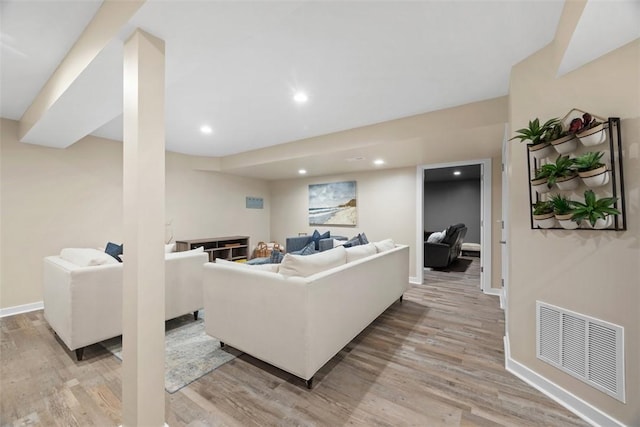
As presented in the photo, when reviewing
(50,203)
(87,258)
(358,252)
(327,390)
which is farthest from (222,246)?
(327,390)

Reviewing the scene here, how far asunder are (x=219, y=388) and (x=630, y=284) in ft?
8.44

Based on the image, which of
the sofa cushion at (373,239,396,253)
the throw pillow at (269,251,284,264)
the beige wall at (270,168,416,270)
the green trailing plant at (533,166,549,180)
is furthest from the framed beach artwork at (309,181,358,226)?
the green trailing plant at (533,166,549,180)

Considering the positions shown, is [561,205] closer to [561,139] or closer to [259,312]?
[561,139]

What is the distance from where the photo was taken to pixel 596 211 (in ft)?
4.58

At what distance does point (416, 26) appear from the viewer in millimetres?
1646

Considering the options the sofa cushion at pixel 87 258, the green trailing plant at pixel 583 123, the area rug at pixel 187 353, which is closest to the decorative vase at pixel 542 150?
the green trailing plant at pixel 583 123

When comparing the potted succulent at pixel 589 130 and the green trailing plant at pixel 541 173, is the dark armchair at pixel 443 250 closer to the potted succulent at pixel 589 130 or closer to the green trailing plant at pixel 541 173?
the green trailing plant at pixel 541 173

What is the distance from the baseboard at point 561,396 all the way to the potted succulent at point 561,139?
60.9 inches

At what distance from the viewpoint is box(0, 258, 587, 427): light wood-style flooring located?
5.07ft

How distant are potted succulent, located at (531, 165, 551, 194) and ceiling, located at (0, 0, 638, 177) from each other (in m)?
0.75

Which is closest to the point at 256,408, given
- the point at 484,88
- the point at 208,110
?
the point at 208,110

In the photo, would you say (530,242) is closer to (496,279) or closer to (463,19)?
(463,19)

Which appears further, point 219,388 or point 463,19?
point 219,388

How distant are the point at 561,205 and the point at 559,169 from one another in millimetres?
223
